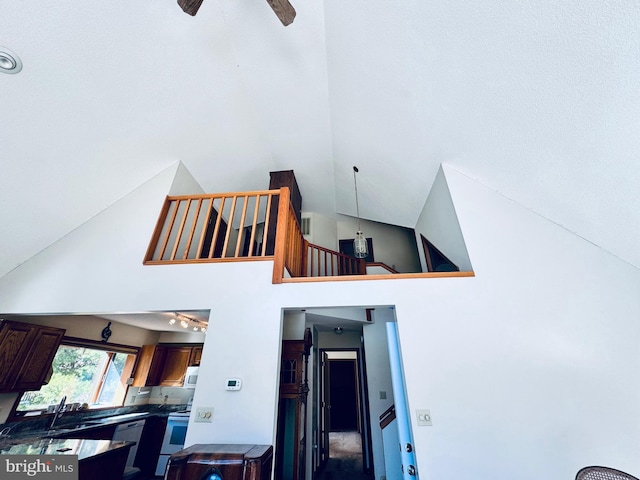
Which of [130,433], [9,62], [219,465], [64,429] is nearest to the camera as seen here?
[219,465]

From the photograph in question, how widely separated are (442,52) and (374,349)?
3909mm

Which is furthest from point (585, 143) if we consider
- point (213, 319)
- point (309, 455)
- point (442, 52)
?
Result: point (309, 455)

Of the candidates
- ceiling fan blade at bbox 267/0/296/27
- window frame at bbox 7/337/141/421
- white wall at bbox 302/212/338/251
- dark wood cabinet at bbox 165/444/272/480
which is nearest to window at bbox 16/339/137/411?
window frame at bbox 7/337/141/421

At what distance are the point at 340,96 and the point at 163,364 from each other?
18.5ft

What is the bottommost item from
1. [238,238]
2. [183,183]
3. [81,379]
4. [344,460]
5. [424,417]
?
[344,460]

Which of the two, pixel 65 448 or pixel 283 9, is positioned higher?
pixel 283 9

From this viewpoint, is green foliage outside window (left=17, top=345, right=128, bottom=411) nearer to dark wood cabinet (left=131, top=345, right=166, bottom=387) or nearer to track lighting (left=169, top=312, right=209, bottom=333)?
dark wood cabinet (left=131, top=345, right=166, bottom=387)

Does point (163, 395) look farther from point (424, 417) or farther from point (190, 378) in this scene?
point (424, 417)

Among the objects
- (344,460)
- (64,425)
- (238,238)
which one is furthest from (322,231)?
(64,425)

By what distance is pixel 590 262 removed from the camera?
232cm

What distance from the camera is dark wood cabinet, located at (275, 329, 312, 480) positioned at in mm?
3184

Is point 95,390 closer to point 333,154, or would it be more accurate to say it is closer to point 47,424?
point 47,424

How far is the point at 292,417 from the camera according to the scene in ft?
11.0

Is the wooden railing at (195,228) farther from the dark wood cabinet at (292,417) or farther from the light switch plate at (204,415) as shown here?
the dark wood cabinet at (292,417)
